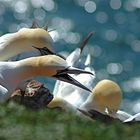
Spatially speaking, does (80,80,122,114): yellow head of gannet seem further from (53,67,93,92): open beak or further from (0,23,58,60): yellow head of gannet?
(0,23,58,60): yellow head of gannet

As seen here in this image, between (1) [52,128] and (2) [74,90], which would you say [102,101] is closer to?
(2) [74,90]

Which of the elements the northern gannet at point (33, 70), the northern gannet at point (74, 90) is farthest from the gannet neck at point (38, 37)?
the northern gannet at point (33, 70)

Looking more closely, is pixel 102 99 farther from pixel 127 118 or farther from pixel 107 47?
pixel 107 47

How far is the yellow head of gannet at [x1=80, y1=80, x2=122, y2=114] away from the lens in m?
8.03

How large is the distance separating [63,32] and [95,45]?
4.55ft

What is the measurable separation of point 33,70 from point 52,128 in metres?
2.85

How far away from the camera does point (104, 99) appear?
8.09 metres

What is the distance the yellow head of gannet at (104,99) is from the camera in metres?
8.03

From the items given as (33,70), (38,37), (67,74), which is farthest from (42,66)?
(38,37)

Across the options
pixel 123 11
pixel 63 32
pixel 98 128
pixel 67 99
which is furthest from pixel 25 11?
pixel 98 128

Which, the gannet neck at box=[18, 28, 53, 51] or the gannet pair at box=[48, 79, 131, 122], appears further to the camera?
the gannet neck at box=[18, 28, 53, 51]

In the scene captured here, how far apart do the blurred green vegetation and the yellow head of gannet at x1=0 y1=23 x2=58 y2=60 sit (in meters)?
2.99

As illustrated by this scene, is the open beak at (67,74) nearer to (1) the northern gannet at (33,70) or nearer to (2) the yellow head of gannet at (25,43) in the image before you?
(1) the northern gannet at (33,70)

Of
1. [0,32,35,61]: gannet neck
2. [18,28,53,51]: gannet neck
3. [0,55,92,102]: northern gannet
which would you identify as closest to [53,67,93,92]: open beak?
[0,55,92,102]: northern gannet
